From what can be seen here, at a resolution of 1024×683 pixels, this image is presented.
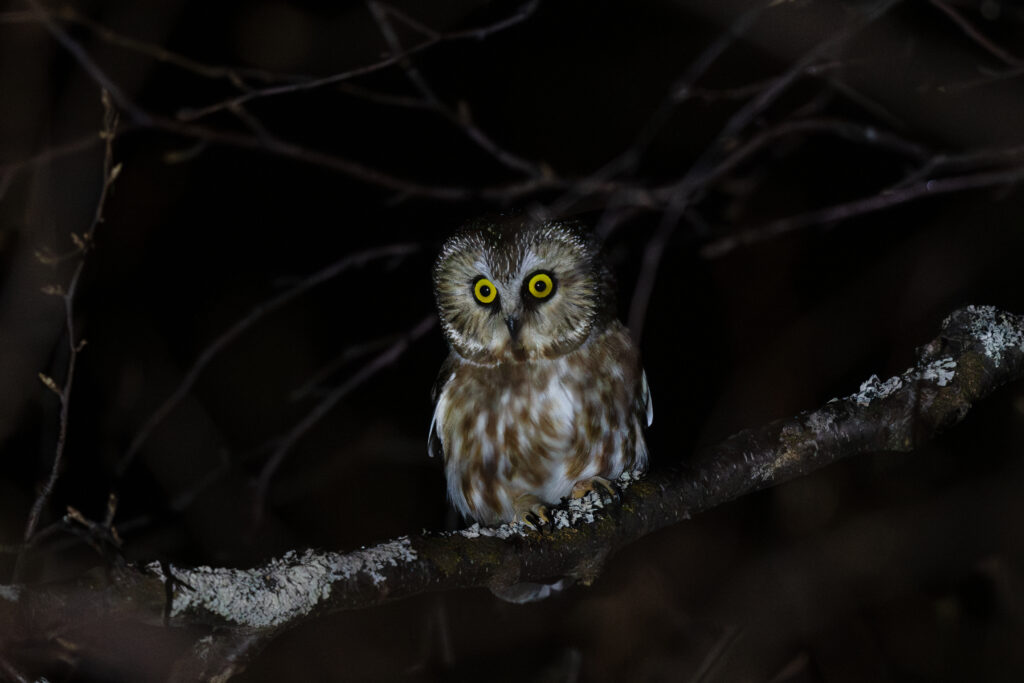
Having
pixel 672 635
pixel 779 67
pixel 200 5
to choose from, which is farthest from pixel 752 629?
pixel 200 5

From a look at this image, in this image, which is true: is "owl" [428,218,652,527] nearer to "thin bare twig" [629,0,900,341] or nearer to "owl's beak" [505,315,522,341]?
"owl's beak" [505,315,522,341]

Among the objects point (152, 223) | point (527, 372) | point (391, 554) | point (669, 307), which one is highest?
point (152, 223)

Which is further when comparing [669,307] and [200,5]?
[669,307]

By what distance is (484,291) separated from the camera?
2283 millimetres

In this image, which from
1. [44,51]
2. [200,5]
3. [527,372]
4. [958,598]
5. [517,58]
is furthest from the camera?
[517,58]

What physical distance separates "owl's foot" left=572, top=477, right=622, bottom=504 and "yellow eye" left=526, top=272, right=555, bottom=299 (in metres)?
0.56

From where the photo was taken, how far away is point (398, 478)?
4.38 metres

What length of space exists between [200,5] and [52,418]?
176 centimetres

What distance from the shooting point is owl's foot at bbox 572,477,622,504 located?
1.97 m

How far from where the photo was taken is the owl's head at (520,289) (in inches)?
87.1

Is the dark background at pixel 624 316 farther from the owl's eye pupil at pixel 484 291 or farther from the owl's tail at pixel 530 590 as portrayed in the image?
the owl's tail at pixel 530 590

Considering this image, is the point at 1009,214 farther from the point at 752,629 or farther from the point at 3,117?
the point at 3,117

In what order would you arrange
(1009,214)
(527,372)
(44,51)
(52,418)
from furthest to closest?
(1009,214) → (52,418) → (527,372) → (44,51)

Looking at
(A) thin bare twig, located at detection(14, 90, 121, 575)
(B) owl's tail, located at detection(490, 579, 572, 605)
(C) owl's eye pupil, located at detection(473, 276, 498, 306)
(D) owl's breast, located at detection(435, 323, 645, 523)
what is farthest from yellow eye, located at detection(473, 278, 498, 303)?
(A) thin bare twig, located at detection(14, 90, 121, 575)
